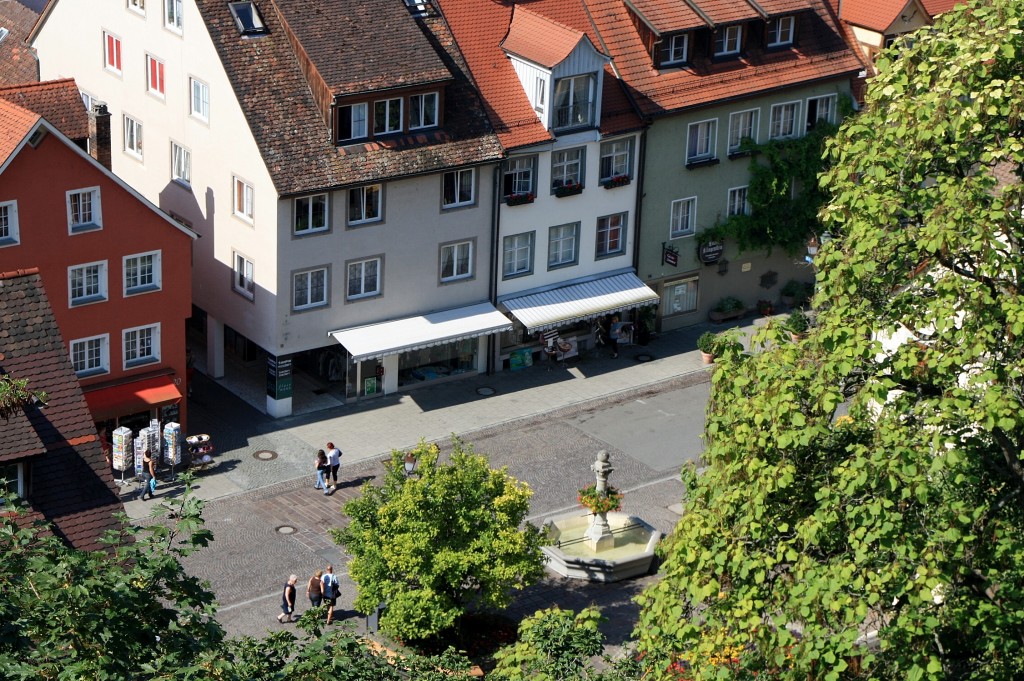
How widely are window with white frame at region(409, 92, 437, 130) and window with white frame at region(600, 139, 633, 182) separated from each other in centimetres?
749

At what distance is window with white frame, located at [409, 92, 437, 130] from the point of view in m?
59.2

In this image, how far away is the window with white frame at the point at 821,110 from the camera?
70.1 meters

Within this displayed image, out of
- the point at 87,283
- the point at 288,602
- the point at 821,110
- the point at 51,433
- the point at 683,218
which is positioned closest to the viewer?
the point at 51,433

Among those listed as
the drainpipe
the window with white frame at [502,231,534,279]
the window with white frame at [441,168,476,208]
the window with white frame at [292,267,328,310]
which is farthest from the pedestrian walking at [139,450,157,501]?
the window with white frame at [502,231,534,279]

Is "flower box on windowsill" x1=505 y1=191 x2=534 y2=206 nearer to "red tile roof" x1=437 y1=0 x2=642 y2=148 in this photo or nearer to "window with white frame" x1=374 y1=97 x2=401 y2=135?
"red tile roof" x1=437 y1=0 x2=642 y2=148

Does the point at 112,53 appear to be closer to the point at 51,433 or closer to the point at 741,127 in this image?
the point at 741,127

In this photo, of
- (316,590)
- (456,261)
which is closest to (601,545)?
(316,590)

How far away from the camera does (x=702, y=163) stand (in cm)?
6700

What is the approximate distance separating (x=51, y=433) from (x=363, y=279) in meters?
22.3

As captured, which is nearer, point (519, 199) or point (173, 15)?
point (173, 15)

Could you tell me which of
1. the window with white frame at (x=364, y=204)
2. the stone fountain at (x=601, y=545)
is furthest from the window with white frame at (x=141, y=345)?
the stone fountain at (x=601, y=545)

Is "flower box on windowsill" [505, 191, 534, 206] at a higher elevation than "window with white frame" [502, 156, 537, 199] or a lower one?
lower

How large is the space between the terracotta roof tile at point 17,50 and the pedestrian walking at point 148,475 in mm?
20847

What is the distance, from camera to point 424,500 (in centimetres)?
4409
